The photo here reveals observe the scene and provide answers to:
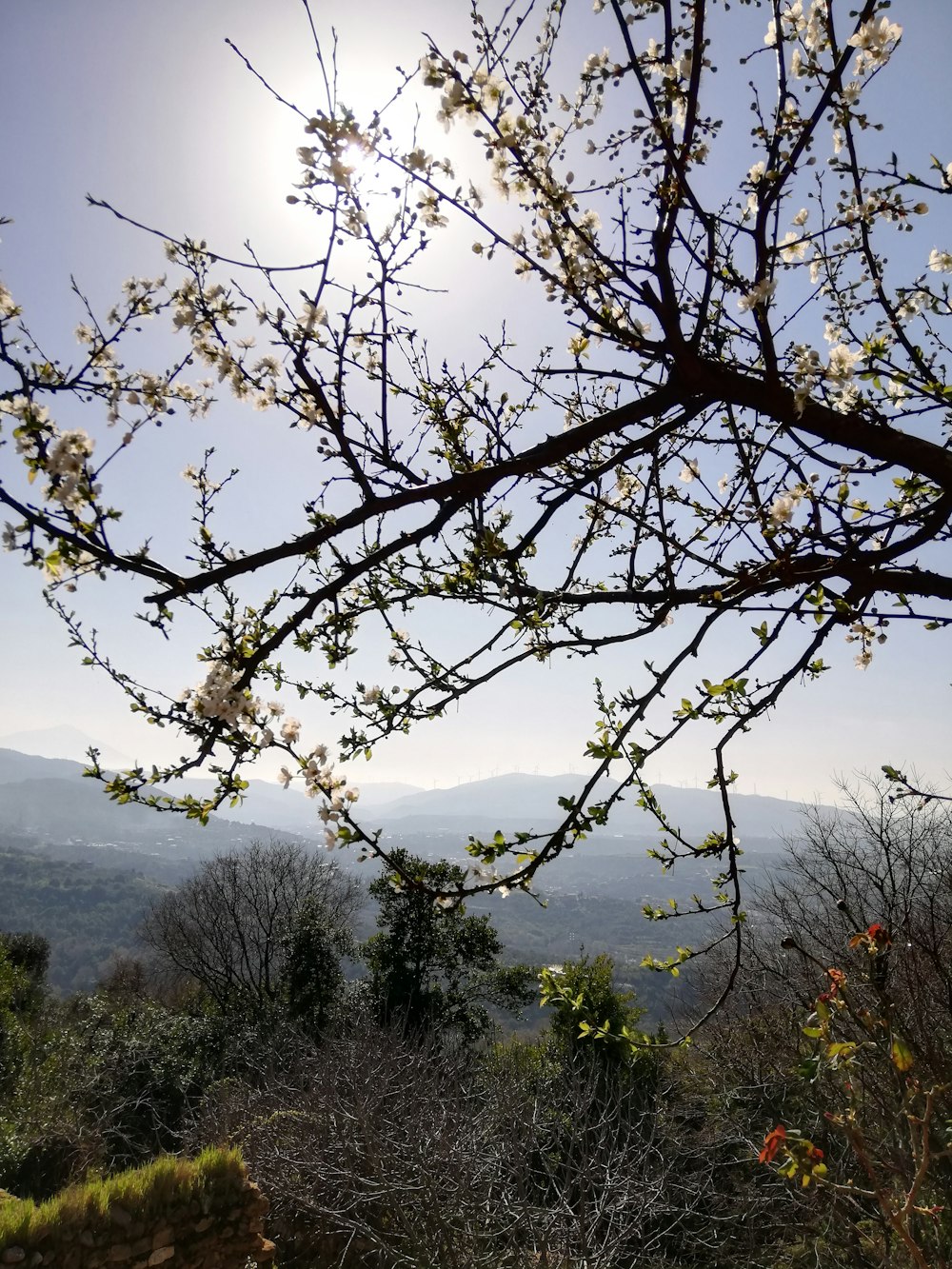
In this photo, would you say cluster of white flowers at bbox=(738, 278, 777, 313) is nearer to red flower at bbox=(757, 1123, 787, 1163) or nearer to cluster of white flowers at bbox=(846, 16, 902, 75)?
cluster of white flowers at bbox=(846, 16, 902, 75)

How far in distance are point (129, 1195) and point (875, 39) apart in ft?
29.7

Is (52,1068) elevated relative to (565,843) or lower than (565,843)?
lower

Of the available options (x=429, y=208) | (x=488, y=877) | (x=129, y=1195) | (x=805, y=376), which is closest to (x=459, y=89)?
(x=429, y=208)

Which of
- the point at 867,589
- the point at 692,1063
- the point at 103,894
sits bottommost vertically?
the point at 103,894

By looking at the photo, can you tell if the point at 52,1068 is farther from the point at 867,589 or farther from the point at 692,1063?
the point at 867,589

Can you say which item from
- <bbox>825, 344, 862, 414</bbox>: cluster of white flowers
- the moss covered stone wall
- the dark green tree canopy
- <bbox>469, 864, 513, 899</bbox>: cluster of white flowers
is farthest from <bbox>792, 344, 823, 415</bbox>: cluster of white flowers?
the dark green tree canopy

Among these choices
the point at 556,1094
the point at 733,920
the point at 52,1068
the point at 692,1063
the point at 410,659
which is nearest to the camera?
the point at 733,920

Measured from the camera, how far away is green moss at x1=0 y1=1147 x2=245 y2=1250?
5.58m

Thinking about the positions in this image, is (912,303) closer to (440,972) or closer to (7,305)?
(7,305)

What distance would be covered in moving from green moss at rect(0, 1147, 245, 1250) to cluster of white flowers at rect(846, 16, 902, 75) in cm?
862

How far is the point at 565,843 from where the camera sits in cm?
182

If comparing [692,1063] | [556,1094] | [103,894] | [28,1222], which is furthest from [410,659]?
[103,894]

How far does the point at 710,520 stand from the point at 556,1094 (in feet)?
29.7

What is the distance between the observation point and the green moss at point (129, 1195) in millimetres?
5580
